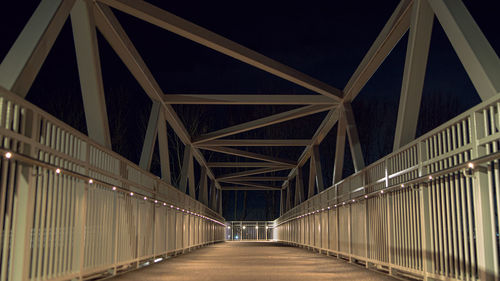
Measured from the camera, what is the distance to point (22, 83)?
7398 millimetres

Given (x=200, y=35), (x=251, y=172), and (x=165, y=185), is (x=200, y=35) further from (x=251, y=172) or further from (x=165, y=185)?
(x=251, y=172)

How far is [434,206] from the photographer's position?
810 centimetres

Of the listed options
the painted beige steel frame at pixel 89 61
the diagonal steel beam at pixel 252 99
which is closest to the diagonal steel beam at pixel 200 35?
the painted beige steel frame at pixel 89 61

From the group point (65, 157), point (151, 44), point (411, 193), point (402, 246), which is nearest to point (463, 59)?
point (411, 193)

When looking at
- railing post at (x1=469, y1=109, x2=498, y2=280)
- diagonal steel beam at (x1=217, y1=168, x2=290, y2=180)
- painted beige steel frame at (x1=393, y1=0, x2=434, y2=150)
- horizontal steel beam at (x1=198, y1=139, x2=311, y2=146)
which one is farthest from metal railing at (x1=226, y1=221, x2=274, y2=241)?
railing post at (x1=469, y1=109, x2=498, y2=280)

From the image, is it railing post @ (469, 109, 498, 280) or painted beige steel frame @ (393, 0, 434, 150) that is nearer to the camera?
railing post @ (469, 109, 498, 280)

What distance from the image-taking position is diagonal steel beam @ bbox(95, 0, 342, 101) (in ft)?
39.3

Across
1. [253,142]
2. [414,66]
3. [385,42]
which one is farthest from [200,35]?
[253,142]

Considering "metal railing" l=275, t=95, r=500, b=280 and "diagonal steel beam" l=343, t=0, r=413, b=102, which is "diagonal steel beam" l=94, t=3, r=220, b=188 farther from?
"metal railing" l=275, t=95, r=500, b=280

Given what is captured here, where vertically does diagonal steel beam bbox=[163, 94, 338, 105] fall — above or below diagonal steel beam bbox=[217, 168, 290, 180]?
above

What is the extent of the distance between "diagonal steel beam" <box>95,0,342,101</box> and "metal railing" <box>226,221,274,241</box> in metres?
39.2

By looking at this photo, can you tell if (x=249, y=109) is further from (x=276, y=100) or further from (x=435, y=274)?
(x=435, y=274)

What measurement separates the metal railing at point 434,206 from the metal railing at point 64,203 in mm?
5032

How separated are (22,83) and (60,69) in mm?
30522
